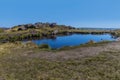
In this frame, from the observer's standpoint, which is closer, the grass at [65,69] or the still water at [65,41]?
the grass at [65,69]

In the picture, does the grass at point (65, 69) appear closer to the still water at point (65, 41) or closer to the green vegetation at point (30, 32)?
the still water at point (65, 41)

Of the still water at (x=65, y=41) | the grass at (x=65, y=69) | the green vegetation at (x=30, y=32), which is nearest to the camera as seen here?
the grass at (x=65, y=69)

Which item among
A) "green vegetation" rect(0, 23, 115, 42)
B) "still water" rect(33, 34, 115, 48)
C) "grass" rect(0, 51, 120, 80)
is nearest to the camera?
"grass" rect(0, 51, 120, 80)

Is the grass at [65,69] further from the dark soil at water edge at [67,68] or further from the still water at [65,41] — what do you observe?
the still water at [65,41]

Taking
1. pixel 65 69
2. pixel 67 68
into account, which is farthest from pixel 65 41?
pixel 65 69

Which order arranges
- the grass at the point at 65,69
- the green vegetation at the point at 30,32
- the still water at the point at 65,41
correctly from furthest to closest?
the green vegetation at the point at 30,32 → the still water at the point at 65,41 → the grass at the point at 65,69

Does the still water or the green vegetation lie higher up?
the green vegetation

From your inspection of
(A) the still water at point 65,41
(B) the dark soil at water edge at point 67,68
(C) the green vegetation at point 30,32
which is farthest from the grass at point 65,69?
(C) the green vegetation at point 30,32

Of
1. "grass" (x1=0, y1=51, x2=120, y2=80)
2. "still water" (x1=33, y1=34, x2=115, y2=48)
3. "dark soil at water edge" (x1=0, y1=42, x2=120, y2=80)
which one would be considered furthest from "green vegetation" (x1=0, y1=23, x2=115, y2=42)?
"grass" (x1=0, y1=51, x2=120, y2=80)

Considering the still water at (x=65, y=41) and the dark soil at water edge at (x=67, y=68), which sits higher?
the dark soil at water edge at (x=67, y=68)

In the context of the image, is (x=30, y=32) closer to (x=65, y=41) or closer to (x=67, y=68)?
(x=65, y=41)

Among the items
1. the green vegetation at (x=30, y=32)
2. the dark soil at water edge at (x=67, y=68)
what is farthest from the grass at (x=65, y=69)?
the green vegetation at (x=30, y=32)

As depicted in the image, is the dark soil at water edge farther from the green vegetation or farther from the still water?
the green vegetation

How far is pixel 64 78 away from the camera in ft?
55.5
